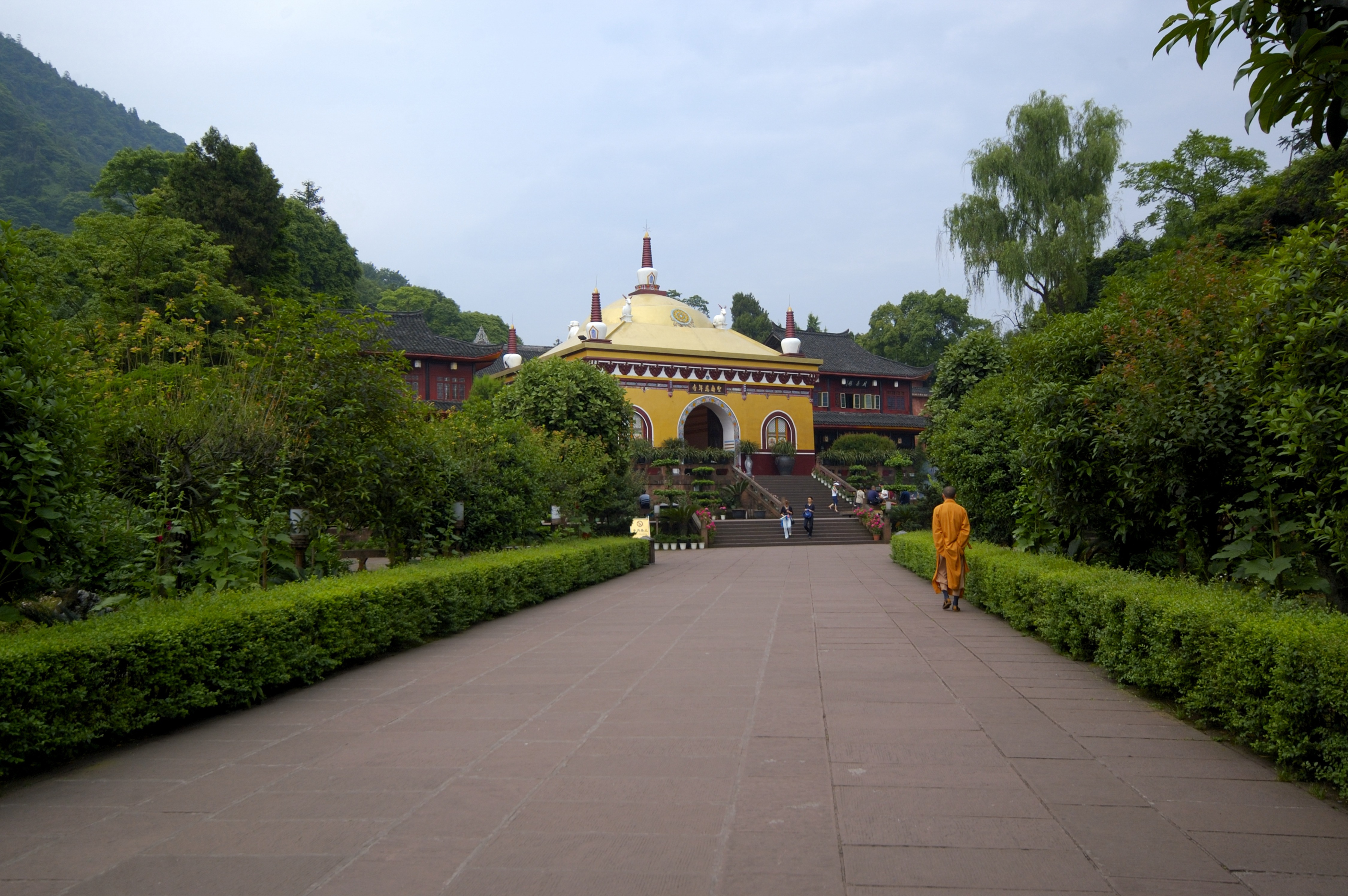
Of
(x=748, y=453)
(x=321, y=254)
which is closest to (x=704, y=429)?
(x=748, y=453)

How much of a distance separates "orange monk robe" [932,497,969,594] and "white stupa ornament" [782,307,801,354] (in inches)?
1140

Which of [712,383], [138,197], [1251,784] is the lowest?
[1251,784]

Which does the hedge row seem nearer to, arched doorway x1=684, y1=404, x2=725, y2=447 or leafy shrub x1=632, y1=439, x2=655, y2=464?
leafy shrub x1=632, y1=439, x2=655, y2=464

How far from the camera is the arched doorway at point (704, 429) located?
39.9m

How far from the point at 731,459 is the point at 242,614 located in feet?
103

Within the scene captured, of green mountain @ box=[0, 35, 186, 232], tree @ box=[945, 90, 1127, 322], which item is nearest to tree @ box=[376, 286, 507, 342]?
green mountain @ box=[0, 35, 186, 232]

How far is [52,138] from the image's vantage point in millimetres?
63156

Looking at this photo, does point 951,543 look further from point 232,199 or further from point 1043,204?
point 232,199

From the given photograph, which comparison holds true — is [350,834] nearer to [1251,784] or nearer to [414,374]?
[1251,784]

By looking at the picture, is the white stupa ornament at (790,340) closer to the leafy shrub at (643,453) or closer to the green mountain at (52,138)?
the leafy shrub at (643,453)

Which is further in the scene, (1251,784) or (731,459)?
(731,459)

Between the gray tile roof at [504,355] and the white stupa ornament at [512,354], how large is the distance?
585 millimetres

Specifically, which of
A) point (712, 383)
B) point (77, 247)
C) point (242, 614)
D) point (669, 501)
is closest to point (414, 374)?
point (712, 383)

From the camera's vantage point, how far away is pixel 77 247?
72.7 ft
